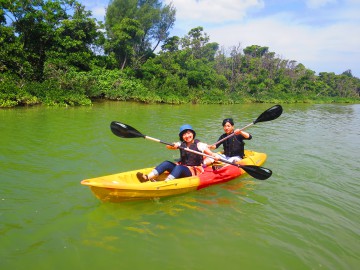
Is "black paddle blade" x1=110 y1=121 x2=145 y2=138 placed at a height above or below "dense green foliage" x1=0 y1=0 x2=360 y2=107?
below

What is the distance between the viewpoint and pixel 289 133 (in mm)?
10219

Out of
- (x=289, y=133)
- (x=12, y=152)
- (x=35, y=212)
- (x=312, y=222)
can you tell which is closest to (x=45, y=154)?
(x=12, y=152)

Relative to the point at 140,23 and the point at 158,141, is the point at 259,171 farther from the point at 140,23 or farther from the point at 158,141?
the point at 140,23

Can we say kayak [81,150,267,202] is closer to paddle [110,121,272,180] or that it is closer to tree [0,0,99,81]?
paddle [110,121,272,180]

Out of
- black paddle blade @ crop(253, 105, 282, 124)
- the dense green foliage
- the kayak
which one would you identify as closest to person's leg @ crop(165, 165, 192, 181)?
the kayak

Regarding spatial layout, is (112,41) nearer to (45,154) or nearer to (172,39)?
(172,39)

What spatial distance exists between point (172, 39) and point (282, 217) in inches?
976

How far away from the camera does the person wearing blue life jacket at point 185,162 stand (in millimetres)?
4457

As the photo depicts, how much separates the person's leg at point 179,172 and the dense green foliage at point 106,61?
10644 mm

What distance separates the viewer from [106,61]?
2088cm

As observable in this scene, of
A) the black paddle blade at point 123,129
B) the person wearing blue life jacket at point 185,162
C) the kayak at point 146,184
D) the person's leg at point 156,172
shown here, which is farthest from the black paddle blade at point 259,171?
the black paddle blade at point 123,129

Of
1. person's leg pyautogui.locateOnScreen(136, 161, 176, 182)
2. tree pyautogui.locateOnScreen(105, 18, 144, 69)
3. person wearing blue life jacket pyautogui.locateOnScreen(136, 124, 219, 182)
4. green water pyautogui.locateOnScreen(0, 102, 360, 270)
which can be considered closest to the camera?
green water pyautogui.locateOnScreen(0, 102, 360, 270)

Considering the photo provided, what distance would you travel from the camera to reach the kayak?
372 cm

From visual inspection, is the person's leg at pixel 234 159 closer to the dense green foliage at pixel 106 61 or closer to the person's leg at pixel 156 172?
the person's leg at pixel 156 172
